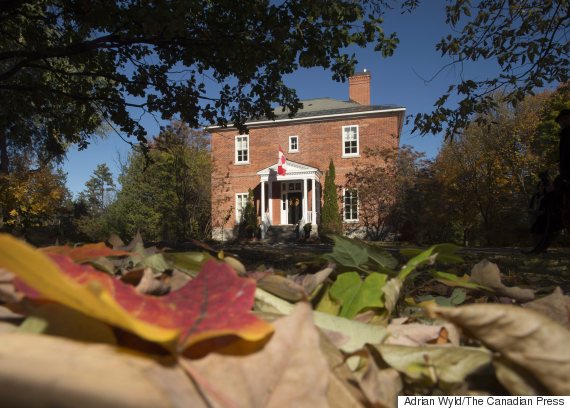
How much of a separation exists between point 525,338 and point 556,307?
0.89 ft

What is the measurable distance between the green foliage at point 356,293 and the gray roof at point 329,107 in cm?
2138

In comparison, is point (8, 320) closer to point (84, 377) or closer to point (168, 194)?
point (84, 377)

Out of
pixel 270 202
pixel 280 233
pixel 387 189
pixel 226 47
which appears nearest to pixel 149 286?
pixel 226 47

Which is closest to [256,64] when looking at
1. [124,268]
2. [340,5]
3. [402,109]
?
[340,5]

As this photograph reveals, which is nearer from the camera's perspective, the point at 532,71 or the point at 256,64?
the point at 532,71

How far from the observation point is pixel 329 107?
85.7 ft

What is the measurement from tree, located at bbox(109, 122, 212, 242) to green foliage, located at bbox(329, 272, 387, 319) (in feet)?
37.3

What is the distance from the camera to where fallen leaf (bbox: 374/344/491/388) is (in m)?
0.41

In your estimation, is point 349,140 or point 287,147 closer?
point 349,140

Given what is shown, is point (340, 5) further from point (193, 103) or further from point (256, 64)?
point (193, 103)

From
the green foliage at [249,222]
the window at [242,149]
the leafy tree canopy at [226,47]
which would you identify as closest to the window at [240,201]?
the green foliage at [249,222]

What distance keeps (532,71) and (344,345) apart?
20.9ft

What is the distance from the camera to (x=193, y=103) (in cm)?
768

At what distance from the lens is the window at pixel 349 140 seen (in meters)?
23.2
